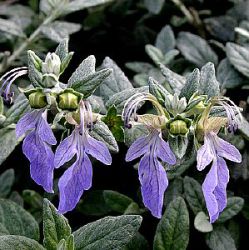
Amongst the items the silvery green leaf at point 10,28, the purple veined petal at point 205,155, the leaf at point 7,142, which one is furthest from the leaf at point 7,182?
the purple veined petal at point 205,155

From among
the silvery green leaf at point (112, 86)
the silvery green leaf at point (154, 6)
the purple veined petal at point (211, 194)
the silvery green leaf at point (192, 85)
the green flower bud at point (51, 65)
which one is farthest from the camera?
the silvery green leaf at point (154, 6)

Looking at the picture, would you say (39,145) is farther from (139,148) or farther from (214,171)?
(214,171)

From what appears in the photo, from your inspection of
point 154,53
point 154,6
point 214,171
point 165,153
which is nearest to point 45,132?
point 165,153

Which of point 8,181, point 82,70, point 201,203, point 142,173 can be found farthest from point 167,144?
point 8,181

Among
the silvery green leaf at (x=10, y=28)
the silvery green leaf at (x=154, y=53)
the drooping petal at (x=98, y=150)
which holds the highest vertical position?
the drooping petal at (x=98, y=150)

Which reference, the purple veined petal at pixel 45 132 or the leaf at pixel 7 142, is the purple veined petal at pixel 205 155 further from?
the leaf at pixel 7 142

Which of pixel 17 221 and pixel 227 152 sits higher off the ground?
Answer: pixel 227 152
